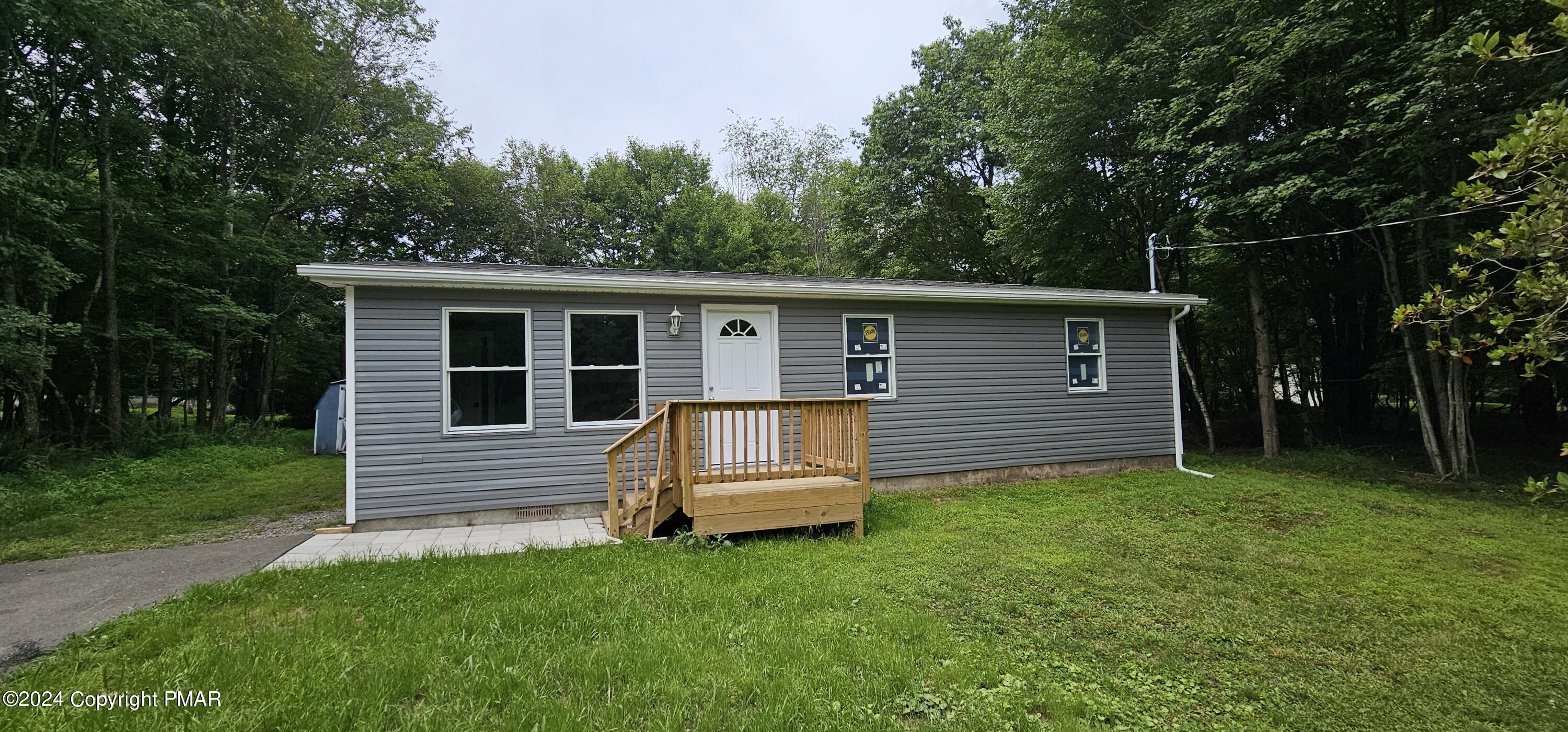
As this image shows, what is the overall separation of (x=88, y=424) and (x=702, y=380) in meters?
10.4

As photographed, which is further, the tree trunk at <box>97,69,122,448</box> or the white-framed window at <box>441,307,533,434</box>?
the tree trunk at <box>97,69,122,448</box>

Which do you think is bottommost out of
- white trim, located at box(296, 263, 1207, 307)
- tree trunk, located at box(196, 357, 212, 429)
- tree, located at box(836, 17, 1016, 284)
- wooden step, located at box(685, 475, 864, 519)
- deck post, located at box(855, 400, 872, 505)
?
wooden step, located at box(685, 475, 864, 519)

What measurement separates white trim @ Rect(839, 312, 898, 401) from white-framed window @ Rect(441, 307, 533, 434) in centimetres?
329

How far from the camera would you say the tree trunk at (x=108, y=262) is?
8.59 metres

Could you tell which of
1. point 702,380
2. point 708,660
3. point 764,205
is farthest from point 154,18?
→ point 764,205

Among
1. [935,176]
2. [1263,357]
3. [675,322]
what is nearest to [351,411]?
[675,322]

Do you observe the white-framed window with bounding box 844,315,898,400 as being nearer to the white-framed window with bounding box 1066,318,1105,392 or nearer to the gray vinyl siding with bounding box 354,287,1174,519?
the gray vinyl siding with bounding box 354,287,1174,519

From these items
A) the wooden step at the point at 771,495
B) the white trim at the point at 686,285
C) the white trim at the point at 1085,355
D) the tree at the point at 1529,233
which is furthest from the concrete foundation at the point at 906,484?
the tree at the point at 1529,233

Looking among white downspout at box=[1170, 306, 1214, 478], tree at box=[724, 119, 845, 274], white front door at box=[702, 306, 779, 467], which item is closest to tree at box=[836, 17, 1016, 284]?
tree at box=[724, 119, 845, 274]

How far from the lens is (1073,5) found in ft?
35.2

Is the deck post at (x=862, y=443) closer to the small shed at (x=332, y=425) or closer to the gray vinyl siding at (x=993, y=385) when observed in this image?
the gray vinyl siding at (x=993, y=385)

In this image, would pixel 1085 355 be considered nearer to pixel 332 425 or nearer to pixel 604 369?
pixel 604 369

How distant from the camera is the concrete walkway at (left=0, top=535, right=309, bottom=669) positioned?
9.76 ft

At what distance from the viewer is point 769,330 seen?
645 cm
